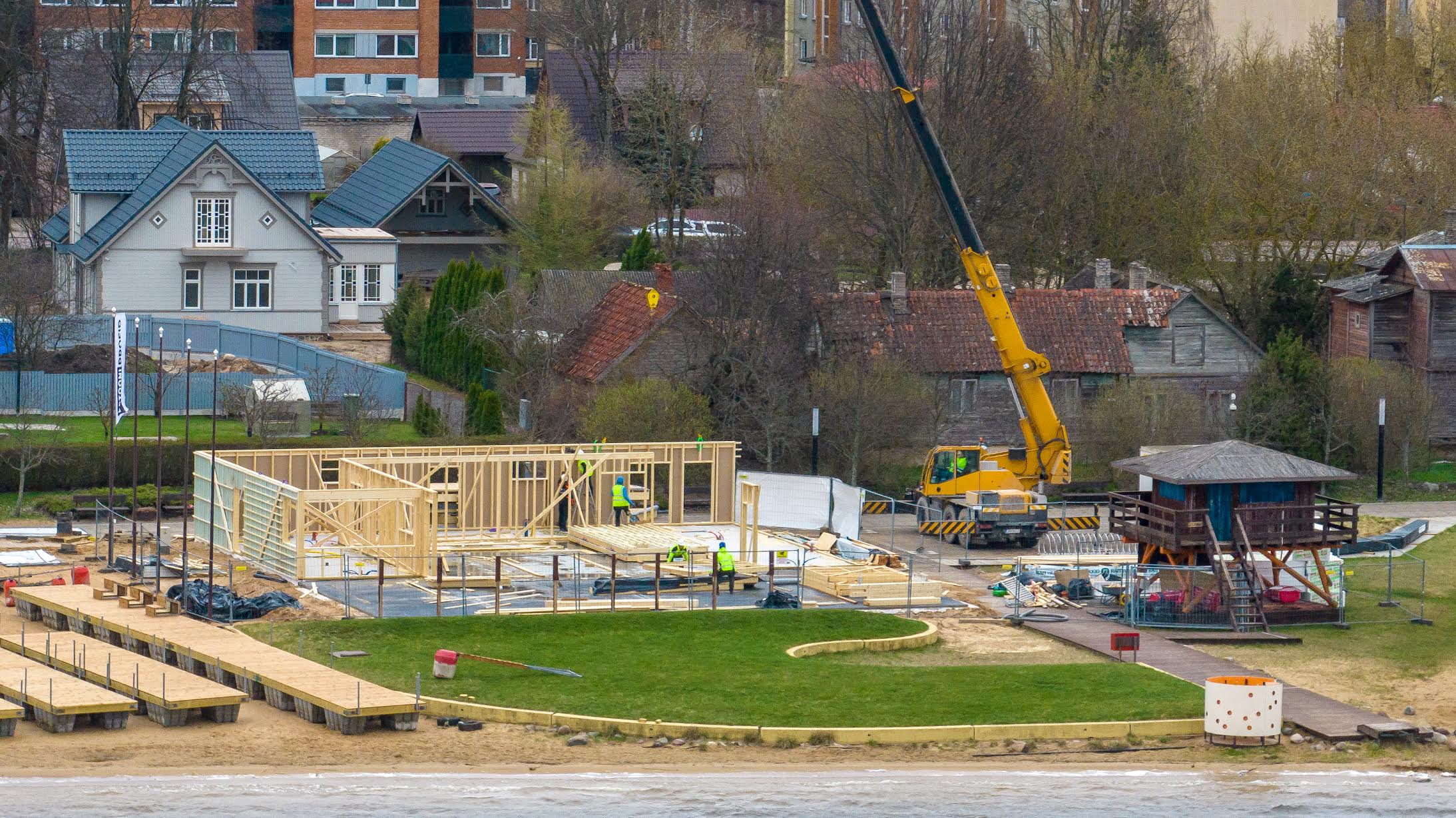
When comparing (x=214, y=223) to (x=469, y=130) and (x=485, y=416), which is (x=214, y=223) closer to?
(x=485, y=416)

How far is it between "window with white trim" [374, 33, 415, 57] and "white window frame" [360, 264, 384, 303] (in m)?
48.1

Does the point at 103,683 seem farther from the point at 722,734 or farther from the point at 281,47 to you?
the point at 281,47

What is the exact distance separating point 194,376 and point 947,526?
75.9 ft

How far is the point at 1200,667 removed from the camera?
34.6 meters

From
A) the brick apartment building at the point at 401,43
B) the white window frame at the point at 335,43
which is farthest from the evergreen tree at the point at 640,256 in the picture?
the white window frame at the point at 335,43

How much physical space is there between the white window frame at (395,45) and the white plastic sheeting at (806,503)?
7674cm

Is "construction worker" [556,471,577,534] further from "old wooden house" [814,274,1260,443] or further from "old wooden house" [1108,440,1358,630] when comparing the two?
"old wooden house" [1108,440,1358,630]

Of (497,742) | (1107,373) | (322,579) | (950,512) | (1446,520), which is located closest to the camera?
(497,742)

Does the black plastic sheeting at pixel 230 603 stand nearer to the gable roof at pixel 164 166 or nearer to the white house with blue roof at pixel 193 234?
the white house with blue roof at pixel 193 234

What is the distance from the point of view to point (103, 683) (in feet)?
102

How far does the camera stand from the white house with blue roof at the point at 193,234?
6725 centimetres

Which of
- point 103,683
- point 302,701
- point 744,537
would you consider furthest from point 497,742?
point 744,537

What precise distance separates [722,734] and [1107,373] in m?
30.8

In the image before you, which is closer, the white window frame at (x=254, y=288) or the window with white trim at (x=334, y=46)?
the white window frame at (x=254, y=288)
